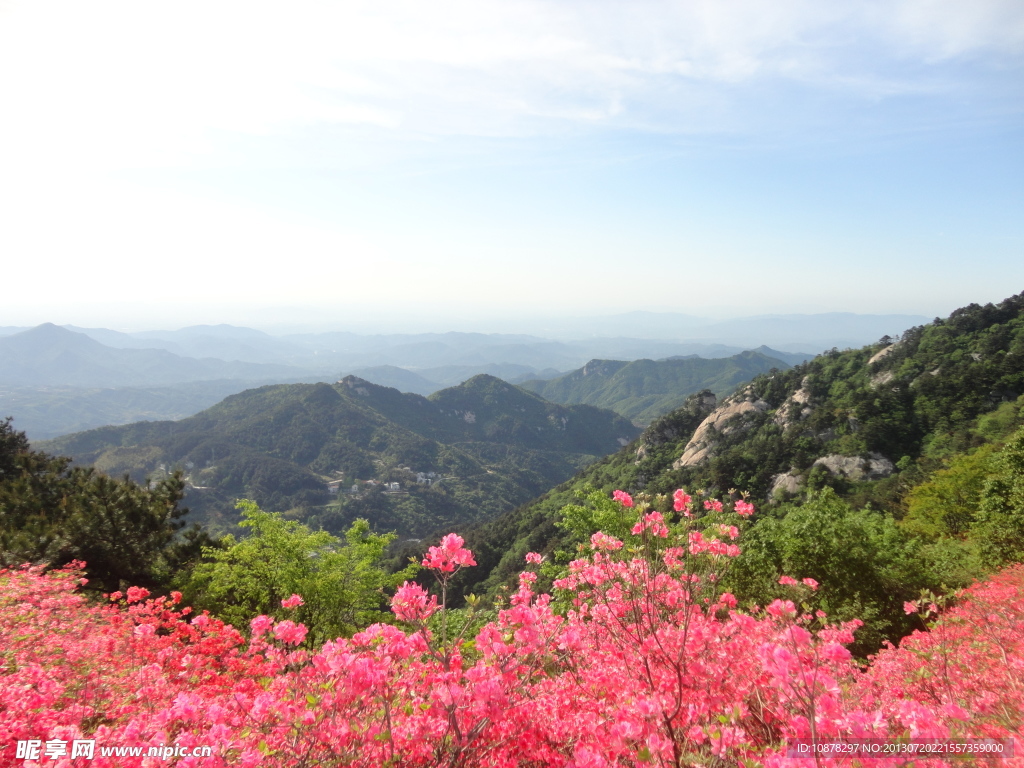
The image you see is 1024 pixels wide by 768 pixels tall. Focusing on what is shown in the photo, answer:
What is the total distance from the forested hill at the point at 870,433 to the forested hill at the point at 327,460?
212 ft

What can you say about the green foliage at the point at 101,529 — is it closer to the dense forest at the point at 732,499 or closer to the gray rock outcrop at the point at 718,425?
the dense forest at the point at 732,499

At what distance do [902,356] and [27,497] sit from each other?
74.1 meters

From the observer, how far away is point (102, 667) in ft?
18.0

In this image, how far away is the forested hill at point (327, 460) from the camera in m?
118

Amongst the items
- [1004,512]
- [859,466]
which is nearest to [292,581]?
[1004,512]

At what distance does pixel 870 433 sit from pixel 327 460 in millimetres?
138862

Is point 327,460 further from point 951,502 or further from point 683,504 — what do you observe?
point 683,504

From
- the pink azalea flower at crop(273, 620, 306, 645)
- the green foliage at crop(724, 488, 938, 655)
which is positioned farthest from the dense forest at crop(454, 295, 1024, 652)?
the pink azalea flower at crop(273, 620, 306, 645)

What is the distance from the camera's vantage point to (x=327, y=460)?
465 feet

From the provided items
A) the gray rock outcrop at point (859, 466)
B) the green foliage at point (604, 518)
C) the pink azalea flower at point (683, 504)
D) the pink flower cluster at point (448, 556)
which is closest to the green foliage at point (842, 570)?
the green foliage at point (604, 518)

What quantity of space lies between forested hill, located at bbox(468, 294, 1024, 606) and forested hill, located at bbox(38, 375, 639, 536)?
6465 cm

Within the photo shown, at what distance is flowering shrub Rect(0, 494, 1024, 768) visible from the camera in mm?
3393

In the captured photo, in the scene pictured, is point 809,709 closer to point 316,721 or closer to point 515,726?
point 515,726

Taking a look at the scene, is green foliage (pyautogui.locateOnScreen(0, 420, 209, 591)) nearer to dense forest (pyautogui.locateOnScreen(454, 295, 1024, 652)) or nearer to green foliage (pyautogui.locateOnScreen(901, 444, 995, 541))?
dense forest (pyautogui.locateOnScreen(454, 295, 1024, 652))
